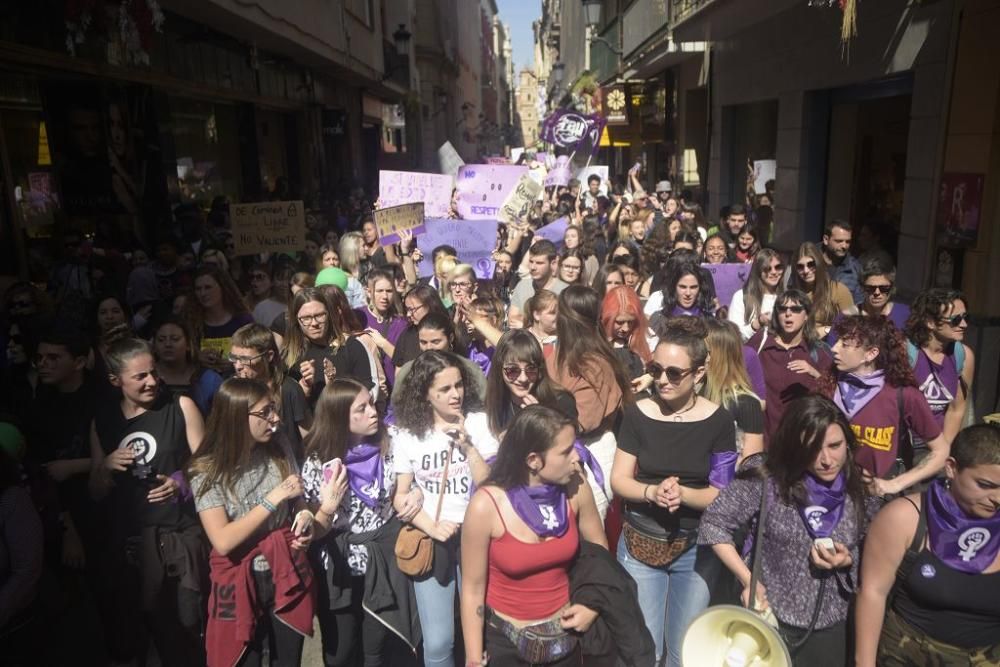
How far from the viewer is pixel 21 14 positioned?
7.02 m

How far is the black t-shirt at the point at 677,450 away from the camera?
3068 millimetres

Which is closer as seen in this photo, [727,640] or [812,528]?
[727,640]

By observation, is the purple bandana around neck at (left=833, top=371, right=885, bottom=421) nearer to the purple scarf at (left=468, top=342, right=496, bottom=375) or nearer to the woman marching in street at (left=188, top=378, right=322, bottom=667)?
the purple scarf at (left=468, top=342, right=496, bottom=375)

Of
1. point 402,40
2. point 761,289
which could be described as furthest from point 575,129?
point 402,40

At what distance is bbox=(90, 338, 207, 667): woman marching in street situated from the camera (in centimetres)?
321

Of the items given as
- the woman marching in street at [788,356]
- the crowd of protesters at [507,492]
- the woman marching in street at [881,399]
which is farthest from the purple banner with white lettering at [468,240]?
the woman marching in street at [881,399]

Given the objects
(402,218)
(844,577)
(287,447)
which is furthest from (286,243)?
(844,577)

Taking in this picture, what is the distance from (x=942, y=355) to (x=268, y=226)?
5927 mm

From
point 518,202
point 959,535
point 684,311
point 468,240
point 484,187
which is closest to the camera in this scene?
point 959,535

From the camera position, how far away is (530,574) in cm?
271

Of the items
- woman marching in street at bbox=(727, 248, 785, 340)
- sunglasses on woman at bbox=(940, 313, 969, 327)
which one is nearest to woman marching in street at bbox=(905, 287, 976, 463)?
sunglasses on woman at bbox=(940, 313, 969, 327)

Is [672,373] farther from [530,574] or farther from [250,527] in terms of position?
[250,527]

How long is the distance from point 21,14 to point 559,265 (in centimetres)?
599

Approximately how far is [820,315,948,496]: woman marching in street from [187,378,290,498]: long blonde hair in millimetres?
2855
